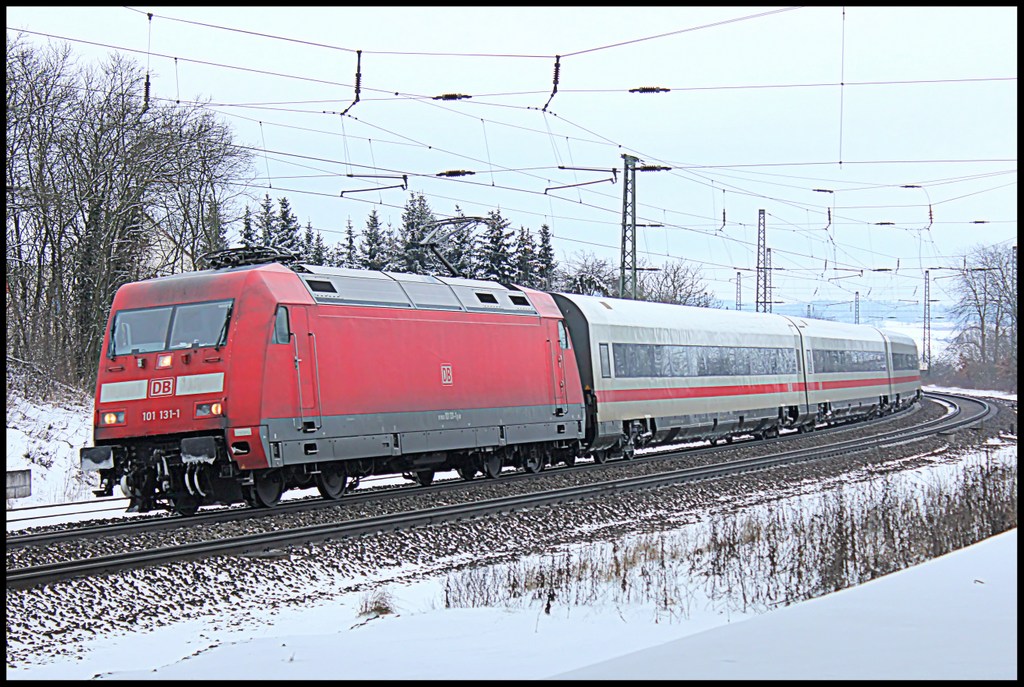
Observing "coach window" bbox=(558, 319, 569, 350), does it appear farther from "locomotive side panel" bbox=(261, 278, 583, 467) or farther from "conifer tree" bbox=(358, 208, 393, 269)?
"conifer tree" bbox=(358, 208, 393, 269)

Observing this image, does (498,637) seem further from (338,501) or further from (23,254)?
(23,254)

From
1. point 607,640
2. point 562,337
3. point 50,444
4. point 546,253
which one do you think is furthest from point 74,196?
point 546,253

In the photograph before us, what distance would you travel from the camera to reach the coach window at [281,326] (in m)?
14.6

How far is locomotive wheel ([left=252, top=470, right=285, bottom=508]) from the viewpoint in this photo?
15.1 m

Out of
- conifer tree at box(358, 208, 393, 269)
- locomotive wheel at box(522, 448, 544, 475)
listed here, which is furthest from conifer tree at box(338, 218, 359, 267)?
locomotive wheel at box(522, 448, 544, 475)

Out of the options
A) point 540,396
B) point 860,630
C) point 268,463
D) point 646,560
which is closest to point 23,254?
point 540,396

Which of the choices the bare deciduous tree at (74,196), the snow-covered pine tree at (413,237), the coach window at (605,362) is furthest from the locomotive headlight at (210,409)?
the snow-covered pine tree at (413,237)

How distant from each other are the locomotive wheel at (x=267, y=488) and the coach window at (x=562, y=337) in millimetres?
7179

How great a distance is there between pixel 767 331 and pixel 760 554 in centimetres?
1857

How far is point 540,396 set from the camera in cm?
2012

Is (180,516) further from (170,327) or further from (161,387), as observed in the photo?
(170,327)

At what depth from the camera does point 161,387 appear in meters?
14.6

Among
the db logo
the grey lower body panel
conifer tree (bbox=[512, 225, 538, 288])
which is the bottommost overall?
the grey lower body panel

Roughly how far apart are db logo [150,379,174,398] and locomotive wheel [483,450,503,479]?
6.49 meters
